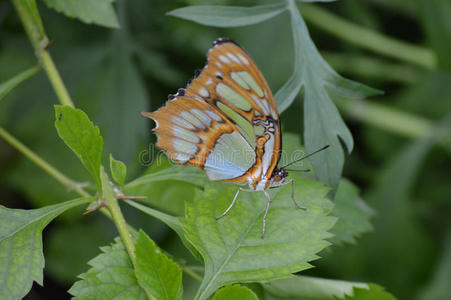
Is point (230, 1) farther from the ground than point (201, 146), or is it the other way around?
point (230, 1)

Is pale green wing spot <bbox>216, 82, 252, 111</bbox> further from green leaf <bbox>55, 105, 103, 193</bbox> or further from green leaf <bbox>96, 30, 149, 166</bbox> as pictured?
green leaf <bbox>96, 30, 149, 166</bbox>

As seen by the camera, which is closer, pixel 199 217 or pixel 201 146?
pixel 199 217

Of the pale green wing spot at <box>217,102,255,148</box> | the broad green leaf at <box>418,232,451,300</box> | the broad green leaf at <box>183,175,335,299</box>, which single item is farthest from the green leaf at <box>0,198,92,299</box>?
the broad green leaf at <box>418,232,451,300</box>

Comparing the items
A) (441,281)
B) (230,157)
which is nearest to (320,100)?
(230,157)

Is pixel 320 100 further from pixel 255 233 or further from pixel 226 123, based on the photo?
pixel 255 233

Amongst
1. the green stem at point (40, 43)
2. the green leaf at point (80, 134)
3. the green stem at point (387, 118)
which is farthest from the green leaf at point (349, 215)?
the green stem at point (387, 118)

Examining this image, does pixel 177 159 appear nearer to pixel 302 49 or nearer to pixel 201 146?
pixel 201 146

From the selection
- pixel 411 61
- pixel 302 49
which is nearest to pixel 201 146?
pixel 302 49
